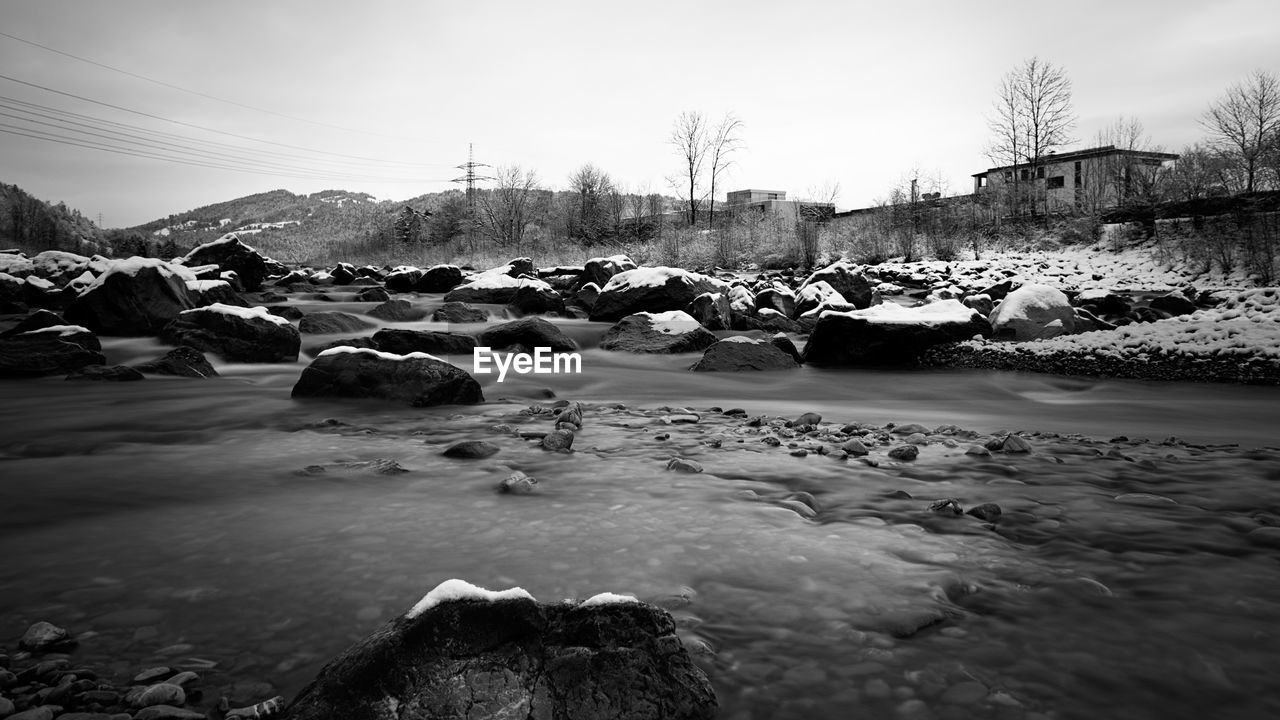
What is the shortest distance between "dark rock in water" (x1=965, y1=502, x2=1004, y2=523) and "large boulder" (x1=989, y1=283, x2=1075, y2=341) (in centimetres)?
807

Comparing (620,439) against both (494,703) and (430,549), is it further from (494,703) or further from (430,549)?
(494,703)

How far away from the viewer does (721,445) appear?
4.75 m

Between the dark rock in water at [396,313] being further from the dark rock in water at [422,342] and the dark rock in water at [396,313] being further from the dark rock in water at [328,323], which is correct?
the dark rock in water at [422,342]

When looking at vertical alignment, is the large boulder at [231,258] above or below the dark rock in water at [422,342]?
above

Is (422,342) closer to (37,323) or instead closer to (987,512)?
(37,323)

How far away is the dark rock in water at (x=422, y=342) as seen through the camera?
8.88 meters

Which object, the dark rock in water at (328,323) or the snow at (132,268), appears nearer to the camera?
the snow at (132,268)

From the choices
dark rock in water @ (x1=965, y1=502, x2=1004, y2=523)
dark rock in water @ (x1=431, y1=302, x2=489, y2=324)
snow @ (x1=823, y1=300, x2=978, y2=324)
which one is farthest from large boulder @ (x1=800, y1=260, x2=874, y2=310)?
dark rock in water @ (x1=965, y1=502, x2=1004, y2=523)

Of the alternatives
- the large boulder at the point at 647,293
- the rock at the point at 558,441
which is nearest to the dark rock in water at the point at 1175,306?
the large boulder at the point at 647,293

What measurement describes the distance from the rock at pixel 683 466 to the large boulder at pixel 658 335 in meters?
6.74

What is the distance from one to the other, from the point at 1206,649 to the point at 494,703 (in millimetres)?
1910

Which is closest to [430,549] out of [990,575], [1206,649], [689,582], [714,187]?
[689,582]

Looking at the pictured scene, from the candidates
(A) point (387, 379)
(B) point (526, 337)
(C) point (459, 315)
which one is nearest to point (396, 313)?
(C) point (459, 315)

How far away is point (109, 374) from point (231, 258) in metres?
14.6
